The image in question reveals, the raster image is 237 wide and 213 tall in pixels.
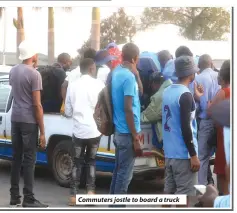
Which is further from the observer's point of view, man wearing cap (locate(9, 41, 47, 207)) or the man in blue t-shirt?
man wearing cap (locate(9, 41, 47, 207))

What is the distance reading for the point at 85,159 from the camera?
6.71 meters

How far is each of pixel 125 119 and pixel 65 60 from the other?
1857 millimetres

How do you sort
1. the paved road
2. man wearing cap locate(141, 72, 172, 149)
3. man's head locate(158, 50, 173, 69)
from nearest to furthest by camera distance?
man wearing cap locate(141, 72, 172, 149) → the paved road → man's head locate(158, 50, 173, 69)

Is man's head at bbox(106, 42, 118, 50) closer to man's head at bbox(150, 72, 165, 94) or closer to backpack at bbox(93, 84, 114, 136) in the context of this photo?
man's head at bbox(150, 72, 165, 94)

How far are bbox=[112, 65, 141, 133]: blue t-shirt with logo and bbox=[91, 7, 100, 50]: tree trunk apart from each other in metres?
0.50

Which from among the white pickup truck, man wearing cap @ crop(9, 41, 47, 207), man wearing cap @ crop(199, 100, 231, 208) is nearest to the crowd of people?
man wearing cap @ crop(9, 41, 47, 207)

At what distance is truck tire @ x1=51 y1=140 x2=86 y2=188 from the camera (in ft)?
24.6

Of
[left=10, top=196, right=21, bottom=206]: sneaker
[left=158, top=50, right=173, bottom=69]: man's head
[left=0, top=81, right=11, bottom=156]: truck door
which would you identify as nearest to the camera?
[left=10, top=196, right=21, bottom=206]: sneaker

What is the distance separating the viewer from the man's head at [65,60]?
7.22 metres

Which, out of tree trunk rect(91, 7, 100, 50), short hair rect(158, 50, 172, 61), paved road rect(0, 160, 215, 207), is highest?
tree trunk rect(91, 7, 100, 50)

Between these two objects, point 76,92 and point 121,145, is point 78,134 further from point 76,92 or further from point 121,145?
point 121,145

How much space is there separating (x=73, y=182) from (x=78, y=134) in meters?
0.51

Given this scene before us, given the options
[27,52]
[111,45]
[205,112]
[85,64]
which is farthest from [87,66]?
[205,112]

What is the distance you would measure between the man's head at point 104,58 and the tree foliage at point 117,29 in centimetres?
8
